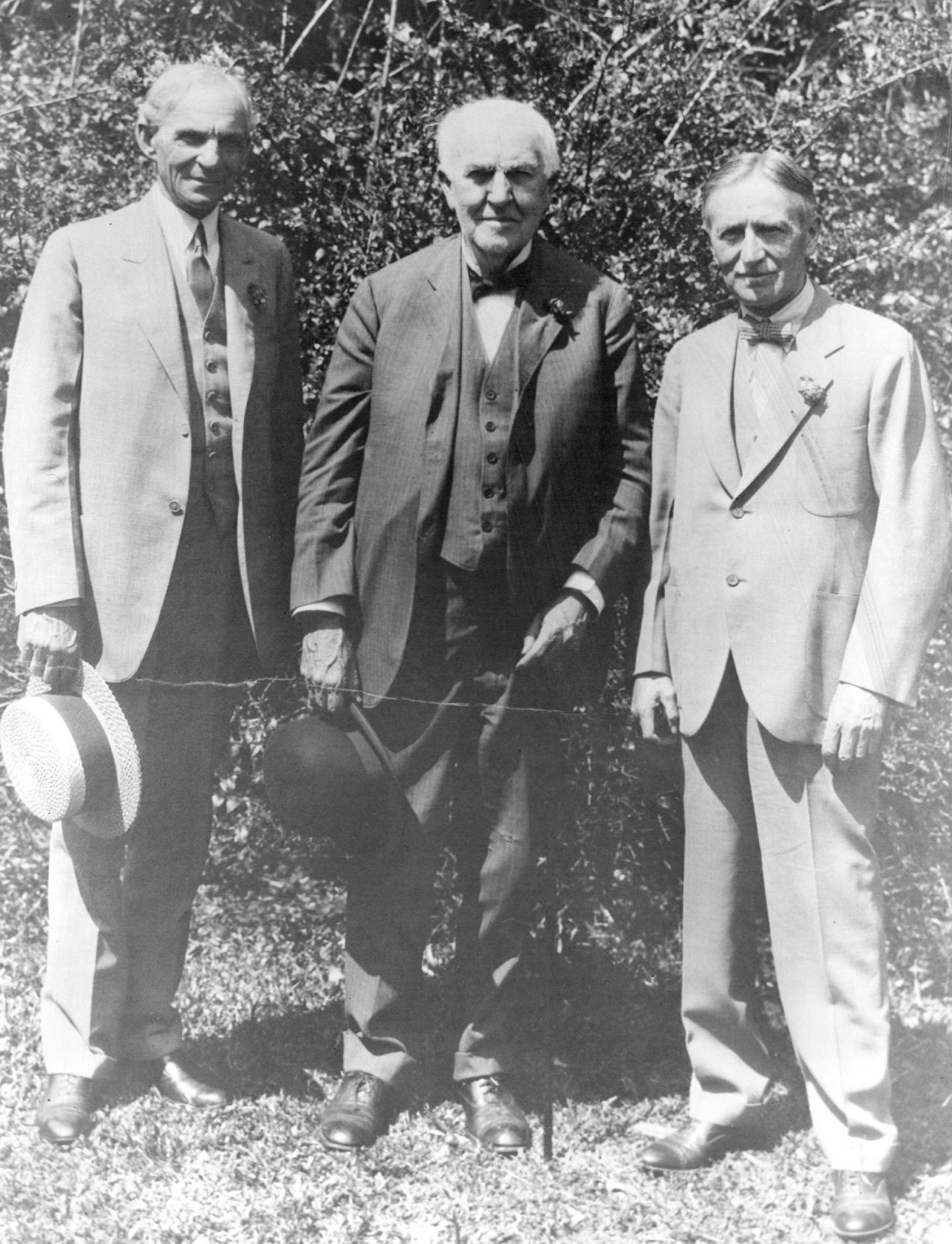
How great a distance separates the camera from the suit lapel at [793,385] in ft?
11.6

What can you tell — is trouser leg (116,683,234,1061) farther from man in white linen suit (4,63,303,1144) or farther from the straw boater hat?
the straw boater hat

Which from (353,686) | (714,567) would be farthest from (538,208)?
(353,686)

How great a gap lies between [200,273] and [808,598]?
5.68 ft

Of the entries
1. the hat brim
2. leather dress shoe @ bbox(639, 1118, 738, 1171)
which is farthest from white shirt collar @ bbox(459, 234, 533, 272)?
leather dress shoe @ bbox(639, 1118, 738, 1171)

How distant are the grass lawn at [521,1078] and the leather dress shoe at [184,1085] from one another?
0.04 meters

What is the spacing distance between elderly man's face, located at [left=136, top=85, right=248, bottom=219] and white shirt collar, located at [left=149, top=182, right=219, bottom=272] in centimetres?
4

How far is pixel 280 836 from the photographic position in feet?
Result: 17.0

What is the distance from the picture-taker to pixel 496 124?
144 inches

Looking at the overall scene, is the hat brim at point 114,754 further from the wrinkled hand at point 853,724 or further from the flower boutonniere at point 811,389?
the flower boutonniere at point 811,389

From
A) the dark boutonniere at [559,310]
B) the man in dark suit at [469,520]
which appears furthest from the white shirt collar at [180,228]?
the dark boutonniere at [559,310]

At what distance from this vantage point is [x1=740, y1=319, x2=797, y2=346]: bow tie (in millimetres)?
3594

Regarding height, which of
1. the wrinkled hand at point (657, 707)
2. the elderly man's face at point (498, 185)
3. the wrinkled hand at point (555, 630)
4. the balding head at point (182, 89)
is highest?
the balding head at point (182, 89)

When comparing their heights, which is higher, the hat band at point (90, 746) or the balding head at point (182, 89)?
the balding head at point (182, 89)

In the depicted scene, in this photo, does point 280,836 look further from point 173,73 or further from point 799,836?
point 173,73
